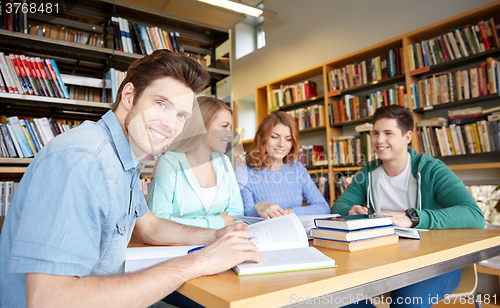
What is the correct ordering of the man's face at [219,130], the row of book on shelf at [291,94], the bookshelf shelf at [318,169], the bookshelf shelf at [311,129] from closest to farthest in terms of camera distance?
the man's face at [219,130] < the bookshelf shelf at [318,169] < the bookshelf shelf at [311,129] < the row of book on shelf at [291,94]

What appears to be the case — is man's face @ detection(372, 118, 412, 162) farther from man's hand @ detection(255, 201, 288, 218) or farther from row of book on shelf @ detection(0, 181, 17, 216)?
row of book on shelf @ detection(0, 181, 17, 216)

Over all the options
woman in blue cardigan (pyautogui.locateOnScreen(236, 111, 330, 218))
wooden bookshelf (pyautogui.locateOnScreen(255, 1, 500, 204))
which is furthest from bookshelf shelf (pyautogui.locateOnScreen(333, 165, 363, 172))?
woman in blue cardigan (pyautogui.locateOnScreen(236, 111, 330, 218))

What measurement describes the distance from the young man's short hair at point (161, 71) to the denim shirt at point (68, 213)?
0.54ft

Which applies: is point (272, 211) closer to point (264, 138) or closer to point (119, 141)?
point (264, 138)

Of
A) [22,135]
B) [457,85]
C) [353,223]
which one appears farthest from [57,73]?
[457,85]

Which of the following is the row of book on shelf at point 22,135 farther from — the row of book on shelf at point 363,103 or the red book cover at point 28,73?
the row of book on shelf at point 363,103

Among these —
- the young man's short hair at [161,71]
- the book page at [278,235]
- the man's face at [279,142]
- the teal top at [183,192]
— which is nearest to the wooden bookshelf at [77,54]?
the man's face at [279,142]

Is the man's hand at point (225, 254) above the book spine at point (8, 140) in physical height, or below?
below

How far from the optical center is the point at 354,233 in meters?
0.82

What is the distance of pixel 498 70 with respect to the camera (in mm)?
2527

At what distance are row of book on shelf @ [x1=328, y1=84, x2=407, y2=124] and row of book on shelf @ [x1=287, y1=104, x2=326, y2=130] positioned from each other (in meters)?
0.18

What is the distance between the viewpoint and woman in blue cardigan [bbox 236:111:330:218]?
1.92m

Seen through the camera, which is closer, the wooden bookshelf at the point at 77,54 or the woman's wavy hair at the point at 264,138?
the woman's wavy hair at the point at 264,138

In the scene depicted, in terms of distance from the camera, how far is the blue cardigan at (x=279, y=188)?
190 cm
